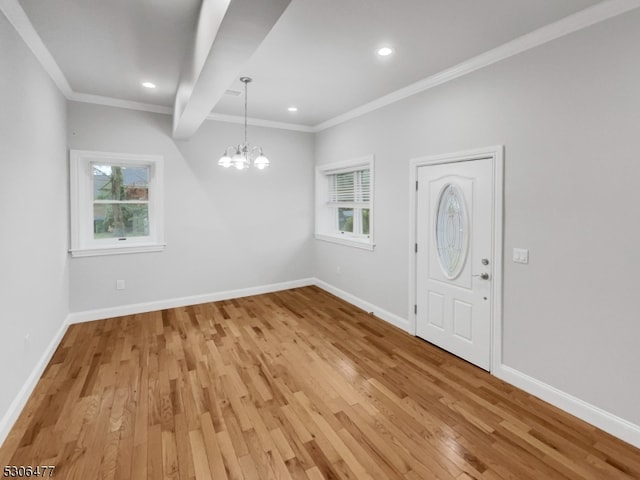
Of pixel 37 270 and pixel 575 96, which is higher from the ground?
pixel 575 96

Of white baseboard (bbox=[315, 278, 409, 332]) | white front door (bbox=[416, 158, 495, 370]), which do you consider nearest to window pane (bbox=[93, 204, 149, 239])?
white baseboard (bbox=[315, 278, 409, 332])

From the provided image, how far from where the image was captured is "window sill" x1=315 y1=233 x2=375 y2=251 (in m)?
4.57

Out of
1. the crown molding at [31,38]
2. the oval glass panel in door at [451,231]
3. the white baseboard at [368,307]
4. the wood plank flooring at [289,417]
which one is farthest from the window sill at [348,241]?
the crown molding at [31,38]

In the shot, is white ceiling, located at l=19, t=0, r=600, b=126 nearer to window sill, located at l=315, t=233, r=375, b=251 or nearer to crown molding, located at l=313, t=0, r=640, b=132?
crown molding, located at l=313, t=0, r=640, b=132

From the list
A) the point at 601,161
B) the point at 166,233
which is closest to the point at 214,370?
the point at 166,233

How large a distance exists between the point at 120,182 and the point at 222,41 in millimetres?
3478

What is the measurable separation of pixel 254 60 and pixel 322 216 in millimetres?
3155

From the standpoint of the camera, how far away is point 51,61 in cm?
306

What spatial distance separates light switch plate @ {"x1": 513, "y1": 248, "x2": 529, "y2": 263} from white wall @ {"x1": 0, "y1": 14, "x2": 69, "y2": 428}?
3863 millimetres

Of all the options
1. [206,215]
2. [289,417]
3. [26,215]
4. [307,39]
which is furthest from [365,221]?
[26,215]

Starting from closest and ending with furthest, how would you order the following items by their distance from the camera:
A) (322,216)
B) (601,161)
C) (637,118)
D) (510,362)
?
(637,118) < (601,161) < (510,362) < (322,216)

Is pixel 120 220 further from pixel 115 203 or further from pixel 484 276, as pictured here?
pixel 484 276

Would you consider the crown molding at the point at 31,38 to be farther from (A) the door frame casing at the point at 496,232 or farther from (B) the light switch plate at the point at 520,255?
(B) the light switch plate at the point at 520,255

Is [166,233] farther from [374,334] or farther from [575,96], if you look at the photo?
[575,96]
